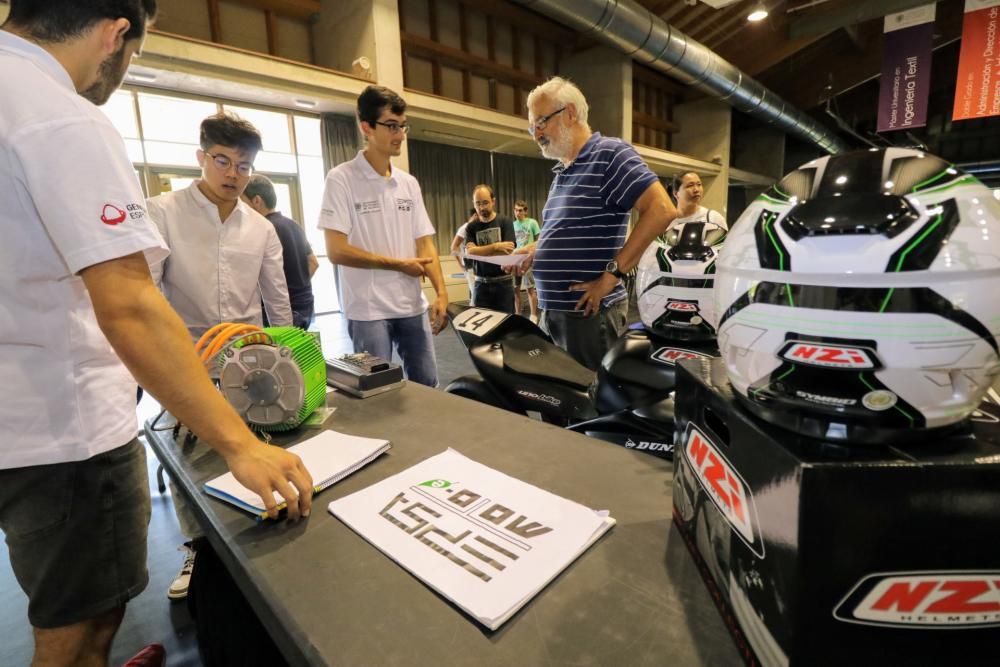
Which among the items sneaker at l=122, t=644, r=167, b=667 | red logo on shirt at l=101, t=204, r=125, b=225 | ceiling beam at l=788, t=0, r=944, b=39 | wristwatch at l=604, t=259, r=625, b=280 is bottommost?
sneaker at l=122, t=644, r=167, b=667

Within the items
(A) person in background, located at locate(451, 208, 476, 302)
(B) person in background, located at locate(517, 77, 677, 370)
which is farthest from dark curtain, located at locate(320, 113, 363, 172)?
(B) person in background, located at locate(517, 77, 677, 370)

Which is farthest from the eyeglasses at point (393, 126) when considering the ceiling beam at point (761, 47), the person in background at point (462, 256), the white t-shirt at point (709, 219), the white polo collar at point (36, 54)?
the ceiling beam at point (761, 47)

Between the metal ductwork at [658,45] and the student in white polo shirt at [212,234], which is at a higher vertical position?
the metal ductwork at [658,45]

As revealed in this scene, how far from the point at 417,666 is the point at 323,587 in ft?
0.57

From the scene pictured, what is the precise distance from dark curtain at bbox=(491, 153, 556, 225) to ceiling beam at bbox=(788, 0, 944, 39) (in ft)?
13.5

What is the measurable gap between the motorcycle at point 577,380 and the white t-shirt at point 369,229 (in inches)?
9.2

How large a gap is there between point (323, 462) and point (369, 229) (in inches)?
50.8

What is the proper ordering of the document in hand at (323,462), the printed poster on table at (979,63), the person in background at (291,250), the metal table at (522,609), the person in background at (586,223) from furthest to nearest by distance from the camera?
1. the printed poster on table at (979,63)
2. the person in background at (291,250)
3. the person in background at (586,223)
4. the document in hand at (323,462)
5. the metal table at (522,609)

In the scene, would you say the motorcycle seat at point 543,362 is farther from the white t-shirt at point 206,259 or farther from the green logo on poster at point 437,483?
the white t-shirt at point 206,259

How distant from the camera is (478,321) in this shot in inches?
68.6

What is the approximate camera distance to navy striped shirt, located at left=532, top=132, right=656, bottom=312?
1.60 meters

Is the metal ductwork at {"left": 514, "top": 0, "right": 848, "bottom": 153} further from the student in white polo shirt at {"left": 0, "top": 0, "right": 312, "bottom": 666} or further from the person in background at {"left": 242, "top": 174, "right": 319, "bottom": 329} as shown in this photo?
the student in white polo shirt at {"left": 0, "top": 0, "right": 312, "bottom": 666}

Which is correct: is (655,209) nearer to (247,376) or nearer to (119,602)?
(247,376)

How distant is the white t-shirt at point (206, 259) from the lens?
147 cm
